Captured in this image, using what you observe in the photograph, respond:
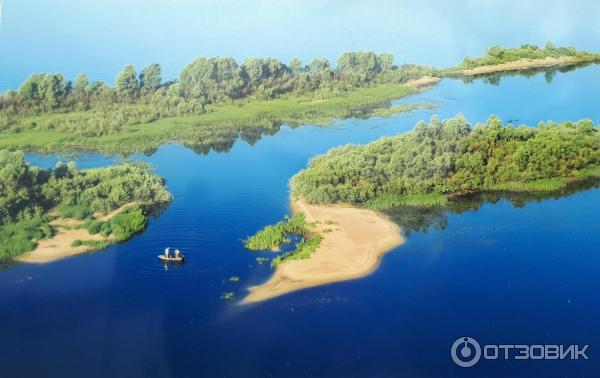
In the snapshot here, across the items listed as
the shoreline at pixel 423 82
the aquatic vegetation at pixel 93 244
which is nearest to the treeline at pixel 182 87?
the shoreline at pixel 423 82

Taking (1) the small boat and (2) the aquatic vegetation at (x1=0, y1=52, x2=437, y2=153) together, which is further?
(2) the aquatic vegetation at (x1=0, y1=52, x2=437, y2=153)

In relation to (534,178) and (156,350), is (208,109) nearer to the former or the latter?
(534,178)

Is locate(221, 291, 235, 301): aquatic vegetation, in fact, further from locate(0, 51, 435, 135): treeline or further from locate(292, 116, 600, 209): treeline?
locate(0, 51, 435, 135): treeline

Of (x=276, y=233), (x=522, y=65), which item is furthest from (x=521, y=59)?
(x=276, y=233)

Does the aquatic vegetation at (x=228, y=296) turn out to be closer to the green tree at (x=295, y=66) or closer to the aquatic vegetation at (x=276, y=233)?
the aquatic vegetation at (x=276, y=233)

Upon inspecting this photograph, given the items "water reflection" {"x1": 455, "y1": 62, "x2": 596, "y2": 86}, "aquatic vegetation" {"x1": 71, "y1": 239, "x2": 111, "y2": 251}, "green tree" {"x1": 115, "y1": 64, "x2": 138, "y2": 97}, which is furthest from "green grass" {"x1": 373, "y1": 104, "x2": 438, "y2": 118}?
"aquatic vegetation" {"x1": 71, "y1": 239, "x2": 111, "y2": 251}

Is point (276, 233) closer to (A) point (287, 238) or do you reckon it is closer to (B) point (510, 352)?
(A) point (287, 238)
